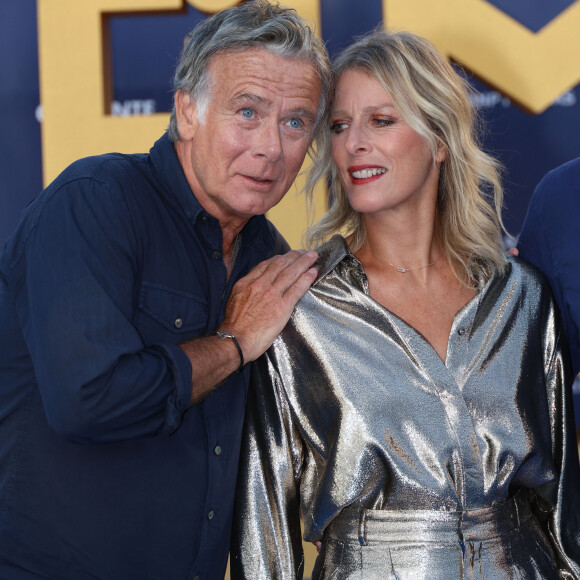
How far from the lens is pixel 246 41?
1775 millimetres

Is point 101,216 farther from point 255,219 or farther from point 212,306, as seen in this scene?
point 255,219

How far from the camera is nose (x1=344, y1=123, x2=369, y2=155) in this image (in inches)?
74.9

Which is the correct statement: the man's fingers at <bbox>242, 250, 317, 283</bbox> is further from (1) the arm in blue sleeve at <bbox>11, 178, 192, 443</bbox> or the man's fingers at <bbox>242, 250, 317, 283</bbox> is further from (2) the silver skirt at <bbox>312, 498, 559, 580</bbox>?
(2) the silver skirt at <bbox>312, 498, 559, 580</bbox>

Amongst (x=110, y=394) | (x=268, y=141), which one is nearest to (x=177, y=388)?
(x=110, y=394)

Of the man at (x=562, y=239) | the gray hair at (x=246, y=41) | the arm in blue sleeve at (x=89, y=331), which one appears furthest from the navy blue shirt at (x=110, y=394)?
the man at (x=562, y=239)

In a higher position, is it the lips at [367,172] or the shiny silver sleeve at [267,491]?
the lips at [367,172]

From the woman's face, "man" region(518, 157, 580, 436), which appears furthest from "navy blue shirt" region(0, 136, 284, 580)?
"man" region(518, 157, 580, 436)

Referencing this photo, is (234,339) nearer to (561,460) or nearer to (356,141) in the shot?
(356,141)

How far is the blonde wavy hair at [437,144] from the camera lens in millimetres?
1928

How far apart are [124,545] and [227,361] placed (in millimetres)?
400

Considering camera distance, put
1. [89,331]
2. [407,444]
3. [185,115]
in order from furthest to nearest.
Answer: [185,115] < [407,444] < [89,331]

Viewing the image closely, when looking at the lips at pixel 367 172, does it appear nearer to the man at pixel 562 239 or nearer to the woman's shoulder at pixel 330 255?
the woman's shoulder at pixel 330 255

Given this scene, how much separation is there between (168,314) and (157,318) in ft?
0.09

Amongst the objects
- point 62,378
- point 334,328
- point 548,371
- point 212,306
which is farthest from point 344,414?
point 62,378
